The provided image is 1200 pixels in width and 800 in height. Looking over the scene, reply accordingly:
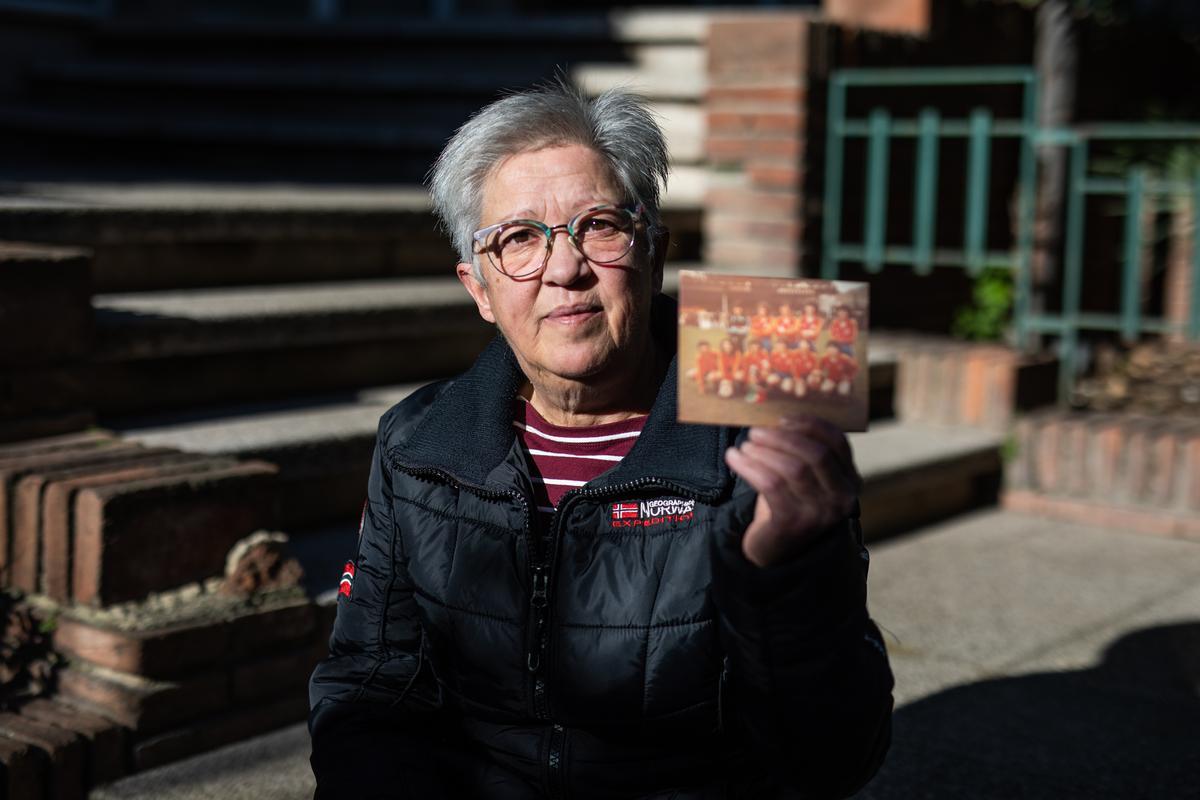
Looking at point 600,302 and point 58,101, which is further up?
point 58,101

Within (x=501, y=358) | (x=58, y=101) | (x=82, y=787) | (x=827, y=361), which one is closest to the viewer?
(x=827, y=361)

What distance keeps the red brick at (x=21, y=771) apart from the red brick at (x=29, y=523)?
1.38 ft

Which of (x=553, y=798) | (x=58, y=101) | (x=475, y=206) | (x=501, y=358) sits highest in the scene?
(x=58, y=101)

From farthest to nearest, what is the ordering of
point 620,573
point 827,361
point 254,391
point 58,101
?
point 58,101 < point 254,391 < point 620,573 < point 827,361

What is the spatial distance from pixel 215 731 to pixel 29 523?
1.89 ft

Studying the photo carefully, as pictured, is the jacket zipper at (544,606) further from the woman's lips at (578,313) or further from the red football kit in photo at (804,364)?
the red football kit in photo at (804,364)

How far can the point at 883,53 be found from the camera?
240 inches

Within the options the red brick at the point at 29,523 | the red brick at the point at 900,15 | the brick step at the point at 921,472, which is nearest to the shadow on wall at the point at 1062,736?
the brick step at the point at 921,472

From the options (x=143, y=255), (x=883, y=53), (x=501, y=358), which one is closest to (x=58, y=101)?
(x=143, y=255)

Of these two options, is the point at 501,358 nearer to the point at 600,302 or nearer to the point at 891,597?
the point at 600,302

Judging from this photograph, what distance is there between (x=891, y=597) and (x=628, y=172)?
2.49 meters

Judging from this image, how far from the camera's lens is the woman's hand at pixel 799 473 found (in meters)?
1.65

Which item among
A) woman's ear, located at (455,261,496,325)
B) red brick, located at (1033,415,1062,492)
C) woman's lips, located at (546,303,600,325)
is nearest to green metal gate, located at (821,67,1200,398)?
red brick, located at (1033,415,1062,492)

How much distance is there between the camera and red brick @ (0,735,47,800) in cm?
264
